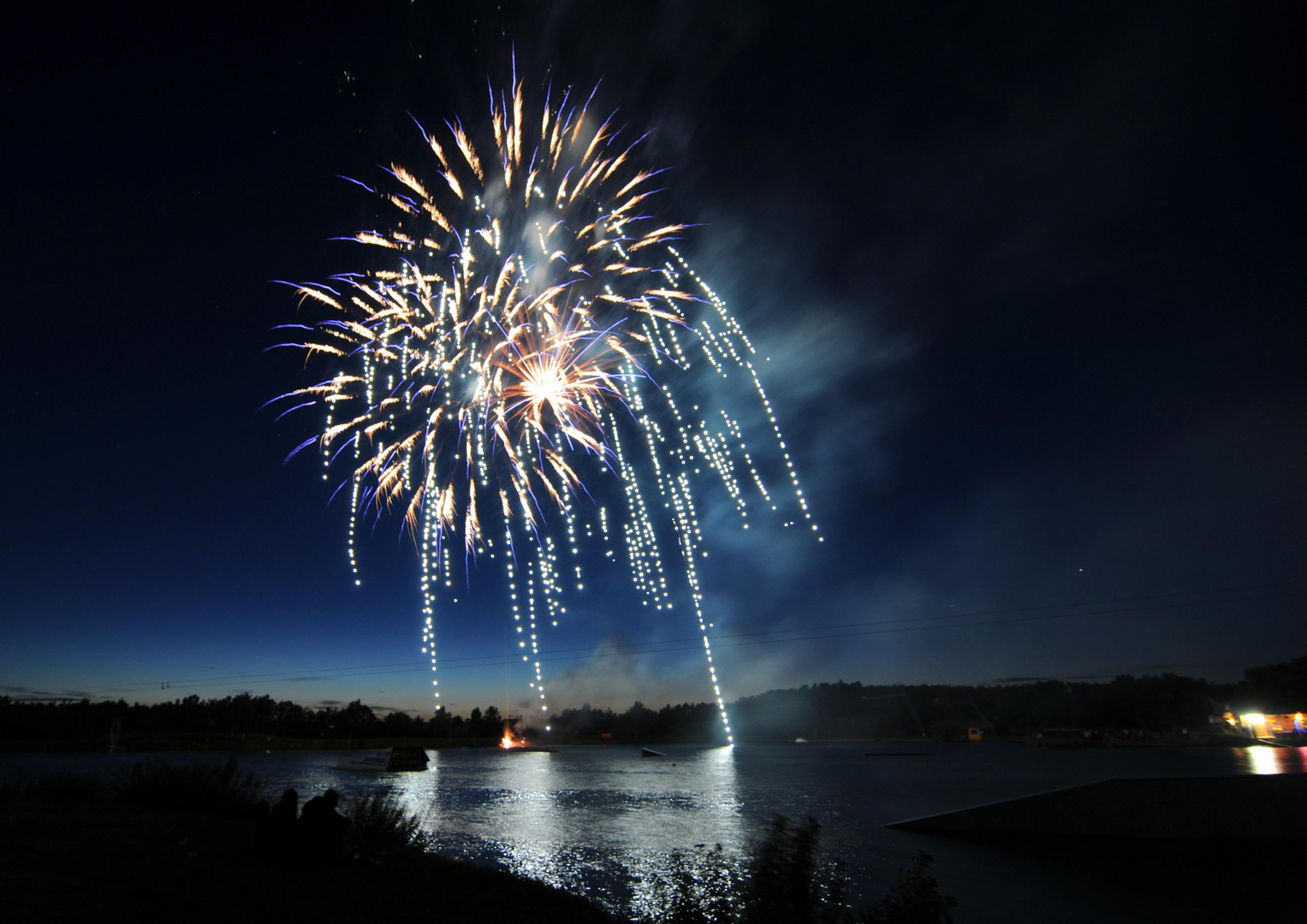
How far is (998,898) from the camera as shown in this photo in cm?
1494

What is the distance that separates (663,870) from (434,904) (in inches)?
382

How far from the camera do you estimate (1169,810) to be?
62.7ft

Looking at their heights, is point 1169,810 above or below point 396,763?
above

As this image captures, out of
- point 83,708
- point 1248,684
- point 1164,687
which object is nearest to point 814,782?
point 83,708

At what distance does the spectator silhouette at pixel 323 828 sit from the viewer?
32.3 feet

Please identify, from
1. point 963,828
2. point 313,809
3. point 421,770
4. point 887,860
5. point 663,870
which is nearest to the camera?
point 313,809

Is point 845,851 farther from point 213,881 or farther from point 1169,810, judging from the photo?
point 213,881

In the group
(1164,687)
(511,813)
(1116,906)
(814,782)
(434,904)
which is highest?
(434,904)

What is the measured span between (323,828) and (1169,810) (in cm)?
2253

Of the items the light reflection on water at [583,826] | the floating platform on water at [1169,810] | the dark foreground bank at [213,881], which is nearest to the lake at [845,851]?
the light reflection on water at [583,826]

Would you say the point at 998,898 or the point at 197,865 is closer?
the point at 197,865

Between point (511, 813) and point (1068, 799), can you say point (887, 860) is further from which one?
point (511, 813)

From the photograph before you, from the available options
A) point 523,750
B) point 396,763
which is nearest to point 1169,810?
point 396,763

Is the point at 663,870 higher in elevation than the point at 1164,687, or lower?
higher
